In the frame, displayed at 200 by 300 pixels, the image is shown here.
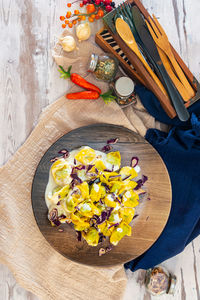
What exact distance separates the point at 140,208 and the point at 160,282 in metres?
0.41

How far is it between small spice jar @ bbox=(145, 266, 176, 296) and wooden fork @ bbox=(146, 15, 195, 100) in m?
0.79

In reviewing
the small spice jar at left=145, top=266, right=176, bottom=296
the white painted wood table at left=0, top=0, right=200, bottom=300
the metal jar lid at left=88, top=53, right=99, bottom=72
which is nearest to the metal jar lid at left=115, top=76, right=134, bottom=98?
the metal jar lid at left=88, top=53, right=99, bottom=72

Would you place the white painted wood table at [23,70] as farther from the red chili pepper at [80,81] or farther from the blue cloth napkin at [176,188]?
the blue cloth napkin at [176,188]

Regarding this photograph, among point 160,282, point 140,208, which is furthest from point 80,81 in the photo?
point 160,282

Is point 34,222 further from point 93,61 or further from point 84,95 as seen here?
point 93,61

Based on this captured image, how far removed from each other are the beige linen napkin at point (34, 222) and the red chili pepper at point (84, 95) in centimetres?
2

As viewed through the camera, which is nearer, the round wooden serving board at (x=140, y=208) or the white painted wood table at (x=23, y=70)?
the round wooden serving board at (x=140, y=208)

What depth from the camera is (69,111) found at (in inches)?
46.2

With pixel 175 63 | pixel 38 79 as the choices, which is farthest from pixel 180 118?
pixel 38 79

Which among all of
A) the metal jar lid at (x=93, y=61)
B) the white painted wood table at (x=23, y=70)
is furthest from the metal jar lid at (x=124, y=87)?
the white painted wood table at (x=23, y=70)

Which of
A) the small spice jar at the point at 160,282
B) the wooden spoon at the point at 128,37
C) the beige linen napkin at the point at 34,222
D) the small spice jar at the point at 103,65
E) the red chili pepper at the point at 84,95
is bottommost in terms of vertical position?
the small spice jar at the point at 160,282

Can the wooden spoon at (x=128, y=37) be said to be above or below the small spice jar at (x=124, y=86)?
above

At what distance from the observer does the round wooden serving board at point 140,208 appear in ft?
3.56

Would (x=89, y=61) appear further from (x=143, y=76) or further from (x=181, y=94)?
(x=181, y=94)
